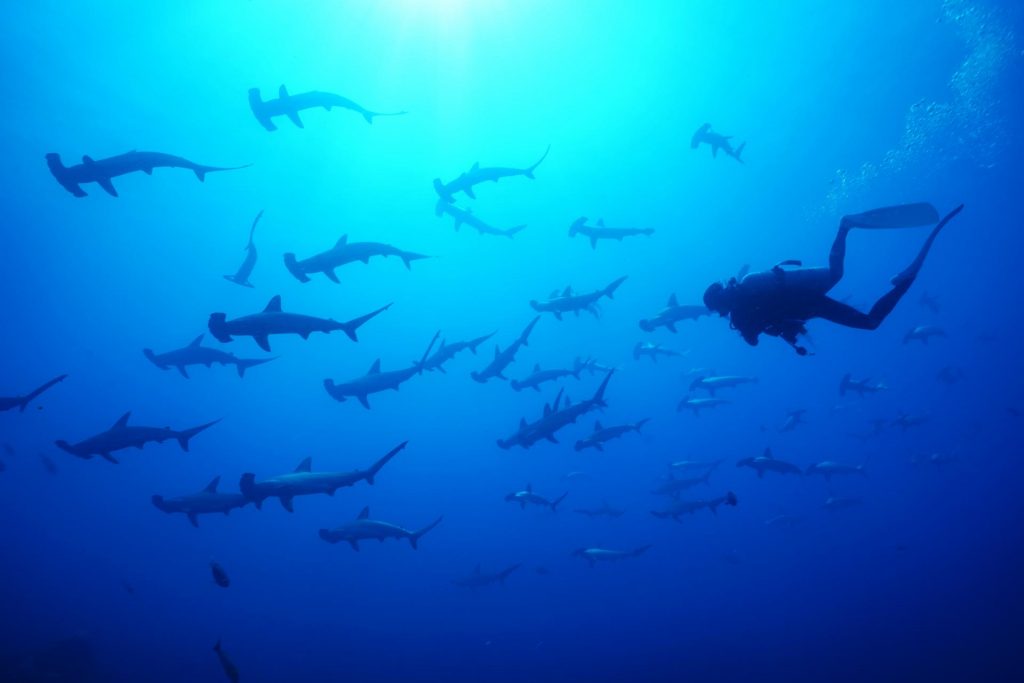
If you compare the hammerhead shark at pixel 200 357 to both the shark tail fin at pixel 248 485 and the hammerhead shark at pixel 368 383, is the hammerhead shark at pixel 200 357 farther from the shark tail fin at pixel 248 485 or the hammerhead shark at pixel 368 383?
the shark tail fin at pixel 248 485

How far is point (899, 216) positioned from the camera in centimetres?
541

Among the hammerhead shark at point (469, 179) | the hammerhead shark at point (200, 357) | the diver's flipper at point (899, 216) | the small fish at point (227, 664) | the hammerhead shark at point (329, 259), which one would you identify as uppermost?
the hammerhead shark at point (469, 179)

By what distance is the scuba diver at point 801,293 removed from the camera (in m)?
5.06

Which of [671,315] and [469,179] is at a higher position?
[469,179]

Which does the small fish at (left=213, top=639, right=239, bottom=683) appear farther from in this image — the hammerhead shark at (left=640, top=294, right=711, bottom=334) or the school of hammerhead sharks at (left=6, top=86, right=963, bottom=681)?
the hammerhead shark at (left=640, top=294, right=711, bottom=334)

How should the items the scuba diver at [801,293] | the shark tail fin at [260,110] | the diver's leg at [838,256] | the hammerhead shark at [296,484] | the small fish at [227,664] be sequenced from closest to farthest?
the scuba diver at [801,293]
the diver's leg at [838,256]
the small fish at [227,664]
the hammerhead shark at [296,484]
the shark tail fin at [260,110]

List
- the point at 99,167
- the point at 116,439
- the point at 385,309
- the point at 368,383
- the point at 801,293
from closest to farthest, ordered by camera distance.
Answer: the point at 801,293 < the point at 99,167 < the point at 385,309 < the point at 116,439 < the point at 368,383

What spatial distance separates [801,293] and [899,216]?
1.40m

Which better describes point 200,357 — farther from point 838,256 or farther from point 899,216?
point 899,216

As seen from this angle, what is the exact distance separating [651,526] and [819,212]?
131ft

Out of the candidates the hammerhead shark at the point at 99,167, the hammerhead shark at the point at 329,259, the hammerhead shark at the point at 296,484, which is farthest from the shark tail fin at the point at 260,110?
the hammerhead shark at the point at 296,484

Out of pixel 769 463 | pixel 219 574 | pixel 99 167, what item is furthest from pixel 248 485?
pixel 769 463

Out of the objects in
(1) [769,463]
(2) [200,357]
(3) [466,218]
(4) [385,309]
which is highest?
(3) [466,218]

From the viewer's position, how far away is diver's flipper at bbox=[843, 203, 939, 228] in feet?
17.5
